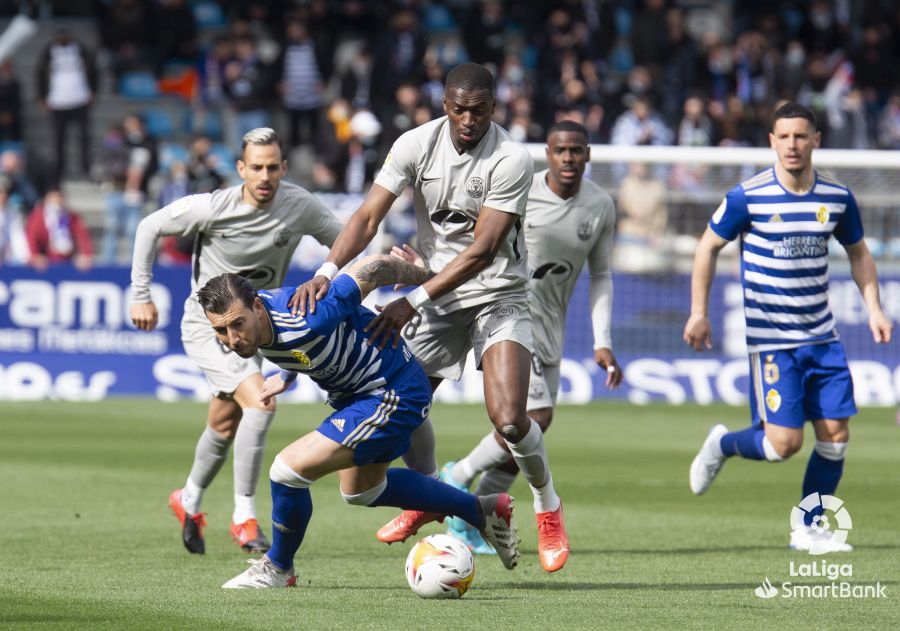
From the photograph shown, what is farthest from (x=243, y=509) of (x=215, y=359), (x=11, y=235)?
(x=11, y=235)

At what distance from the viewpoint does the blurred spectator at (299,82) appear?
77.9 ft

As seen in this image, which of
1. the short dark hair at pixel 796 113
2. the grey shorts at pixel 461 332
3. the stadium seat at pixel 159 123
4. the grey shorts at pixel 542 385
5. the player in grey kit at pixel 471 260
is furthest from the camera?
the stadium seat at pixel 159 123

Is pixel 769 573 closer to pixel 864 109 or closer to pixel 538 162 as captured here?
pixel 538 162

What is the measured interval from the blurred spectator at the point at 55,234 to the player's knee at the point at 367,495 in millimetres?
13377

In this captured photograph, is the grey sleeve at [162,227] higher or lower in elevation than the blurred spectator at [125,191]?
higher

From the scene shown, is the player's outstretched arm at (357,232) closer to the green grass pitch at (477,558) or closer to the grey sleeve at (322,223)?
the grey sleeve at (322,223)

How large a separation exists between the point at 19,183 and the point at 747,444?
1534 cm

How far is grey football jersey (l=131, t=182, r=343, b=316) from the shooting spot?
8469 millimetres

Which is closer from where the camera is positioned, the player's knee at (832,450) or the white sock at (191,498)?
the player's knee at (832,450)

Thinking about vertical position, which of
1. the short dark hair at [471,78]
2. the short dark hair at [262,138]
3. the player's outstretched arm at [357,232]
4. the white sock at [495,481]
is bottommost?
the white sock at [495,481]

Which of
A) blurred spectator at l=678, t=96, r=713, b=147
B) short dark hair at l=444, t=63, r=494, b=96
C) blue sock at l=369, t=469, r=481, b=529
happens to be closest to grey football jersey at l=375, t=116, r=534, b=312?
short dark hair at l=444, t=63, r=494, b=96

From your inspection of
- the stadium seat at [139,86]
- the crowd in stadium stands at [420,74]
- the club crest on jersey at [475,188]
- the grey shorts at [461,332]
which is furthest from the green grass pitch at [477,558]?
the stadium seat at [139,86]

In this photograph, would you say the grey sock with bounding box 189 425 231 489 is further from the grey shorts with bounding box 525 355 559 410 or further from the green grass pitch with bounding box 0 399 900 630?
the grey shorts with bounding box 525 355 559 410

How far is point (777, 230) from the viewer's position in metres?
8.23
